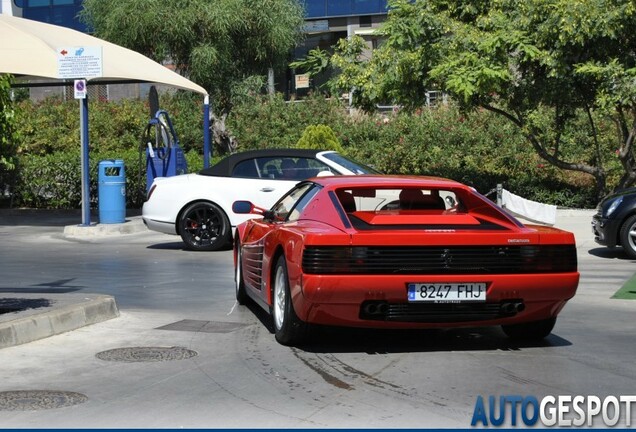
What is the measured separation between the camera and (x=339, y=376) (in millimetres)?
7461

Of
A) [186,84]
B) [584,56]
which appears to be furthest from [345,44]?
[584,56]

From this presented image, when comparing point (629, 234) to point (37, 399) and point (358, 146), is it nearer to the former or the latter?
point (37, 399)

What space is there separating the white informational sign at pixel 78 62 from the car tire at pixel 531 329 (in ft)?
41.2

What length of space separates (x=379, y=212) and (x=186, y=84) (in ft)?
49.8

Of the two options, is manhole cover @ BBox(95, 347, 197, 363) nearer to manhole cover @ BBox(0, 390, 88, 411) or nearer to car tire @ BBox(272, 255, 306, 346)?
car tire @ BBox(272, 255, 306, 346)

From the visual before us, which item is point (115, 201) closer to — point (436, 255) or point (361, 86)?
point (361, 86)

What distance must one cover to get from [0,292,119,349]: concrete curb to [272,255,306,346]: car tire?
189 centimetres

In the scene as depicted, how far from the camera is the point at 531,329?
8.78 metres

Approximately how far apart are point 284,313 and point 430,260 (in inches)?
51.2

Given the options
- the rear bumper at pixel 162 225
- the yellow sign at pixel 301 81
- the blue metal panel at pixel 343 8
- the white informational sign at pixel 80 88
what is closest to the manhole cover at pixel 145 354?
the rear bumper at pixel 162 225

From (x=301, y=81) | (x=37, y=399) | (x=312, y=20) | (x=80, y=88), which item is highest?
(x=312, y=20)

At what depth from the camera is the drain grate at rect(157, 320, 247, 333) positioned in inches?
375

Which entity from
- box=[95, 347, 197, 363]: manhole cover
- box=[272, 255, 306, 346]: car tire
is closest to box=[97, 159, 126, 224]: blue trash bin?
box=[272, 255, 306, 346]: car tire

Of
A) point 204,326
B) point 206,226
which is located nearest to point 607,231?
point 206,226
